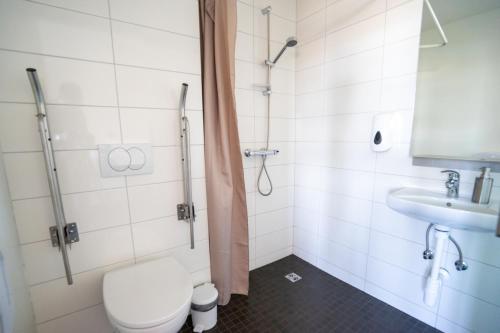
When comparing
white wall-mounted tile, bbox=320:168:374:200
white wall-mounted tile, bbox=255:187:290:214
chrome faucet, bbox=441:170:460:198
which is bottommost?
white wall-mounted tile, bbox=255:187:290:214

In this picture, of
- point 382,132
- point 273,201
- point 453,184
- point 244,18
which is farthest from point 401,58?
point 273,201

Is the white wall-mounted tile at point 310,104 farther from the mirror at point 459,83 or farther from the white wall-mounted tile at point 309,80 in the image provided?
the mirror at point 459,83

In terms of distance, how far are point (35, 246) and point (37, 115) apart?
0.63 m

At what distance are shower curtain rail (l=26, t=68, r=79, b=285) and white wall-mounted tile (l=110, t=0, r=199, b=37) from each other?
54 centimetres

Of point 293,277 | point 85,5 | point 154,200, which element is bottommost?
point 293,277

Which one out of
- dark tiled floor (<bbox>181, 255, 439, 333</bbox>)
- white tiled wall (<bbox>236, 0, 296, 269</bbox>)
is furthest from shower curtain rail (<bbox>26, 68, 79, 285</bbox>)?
white tiled wall (<bbox>236, 0, 296, 269</bbox>)

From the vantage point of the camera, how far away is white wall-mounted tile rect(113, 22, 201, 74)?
1.15 meters

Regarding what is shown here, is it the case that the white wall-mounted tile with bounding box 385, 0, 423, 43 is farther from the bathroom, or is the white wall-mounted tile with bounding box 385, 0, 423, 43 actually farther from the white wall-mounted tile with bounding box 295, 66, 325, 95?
the white wall-mounted tile with bounding box 295, 66, 325, 95

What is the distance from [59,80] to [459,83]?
223 centimetres

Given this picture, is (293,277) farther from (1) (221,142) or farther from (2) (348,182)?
(1) (221,142)

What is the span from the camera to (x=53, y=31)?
99cm

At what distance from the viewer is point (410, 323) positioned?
1.44 m

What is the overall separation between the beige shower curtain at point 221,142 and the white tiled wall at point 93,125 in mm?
93

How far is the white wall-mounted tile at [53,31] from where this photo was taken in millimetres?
925
